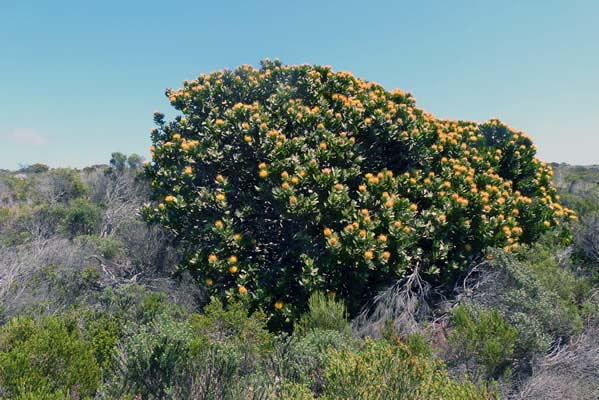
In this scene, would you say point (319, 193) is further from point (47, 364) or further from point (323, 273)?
point (47, 364)

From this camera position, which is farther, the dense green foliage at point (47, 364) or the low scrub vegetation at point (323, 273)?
the low scrub vegetation at point (323, 273)

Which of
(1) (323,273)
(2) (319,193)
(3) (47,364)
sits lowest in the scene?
(3) (47,364)

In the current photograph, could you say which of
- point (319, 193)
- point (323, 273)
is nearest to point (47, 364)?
point (323, 273)

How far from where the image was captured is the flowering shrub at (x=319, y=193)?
533 centimetres

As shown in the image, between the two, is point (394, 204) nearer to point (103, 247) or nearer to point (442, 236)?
point (442, 236)

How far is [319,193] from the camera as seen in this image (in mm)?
5418

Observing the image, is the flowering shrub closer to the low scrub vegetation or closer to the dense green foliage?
the low scrub vegetation

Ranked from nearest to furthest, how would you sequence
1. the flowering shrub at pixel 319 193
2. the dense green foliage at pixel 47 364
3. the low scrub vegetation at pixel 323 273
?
the dense green foliage at pixel 47 364, the low scrub vegetation at pixel 323 273, the flowering shrub at pixel 319 193

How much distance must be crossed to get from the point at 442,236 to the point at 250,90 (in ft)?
13.5

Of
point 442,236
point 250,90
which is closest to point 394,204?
point 442,236

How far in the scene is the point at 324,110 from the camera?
241 inches

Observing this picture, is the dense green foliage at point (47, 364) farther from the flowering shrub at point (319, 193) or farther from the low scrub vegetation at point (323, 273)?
the flowering shrub at point (319, 193)

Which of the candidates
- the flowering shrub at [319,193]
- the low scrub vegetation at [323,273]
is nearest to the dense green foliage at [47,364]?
the low scrub vegetation at [323,273]

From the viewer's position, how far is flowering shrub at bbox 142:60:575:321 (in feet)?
17.5
